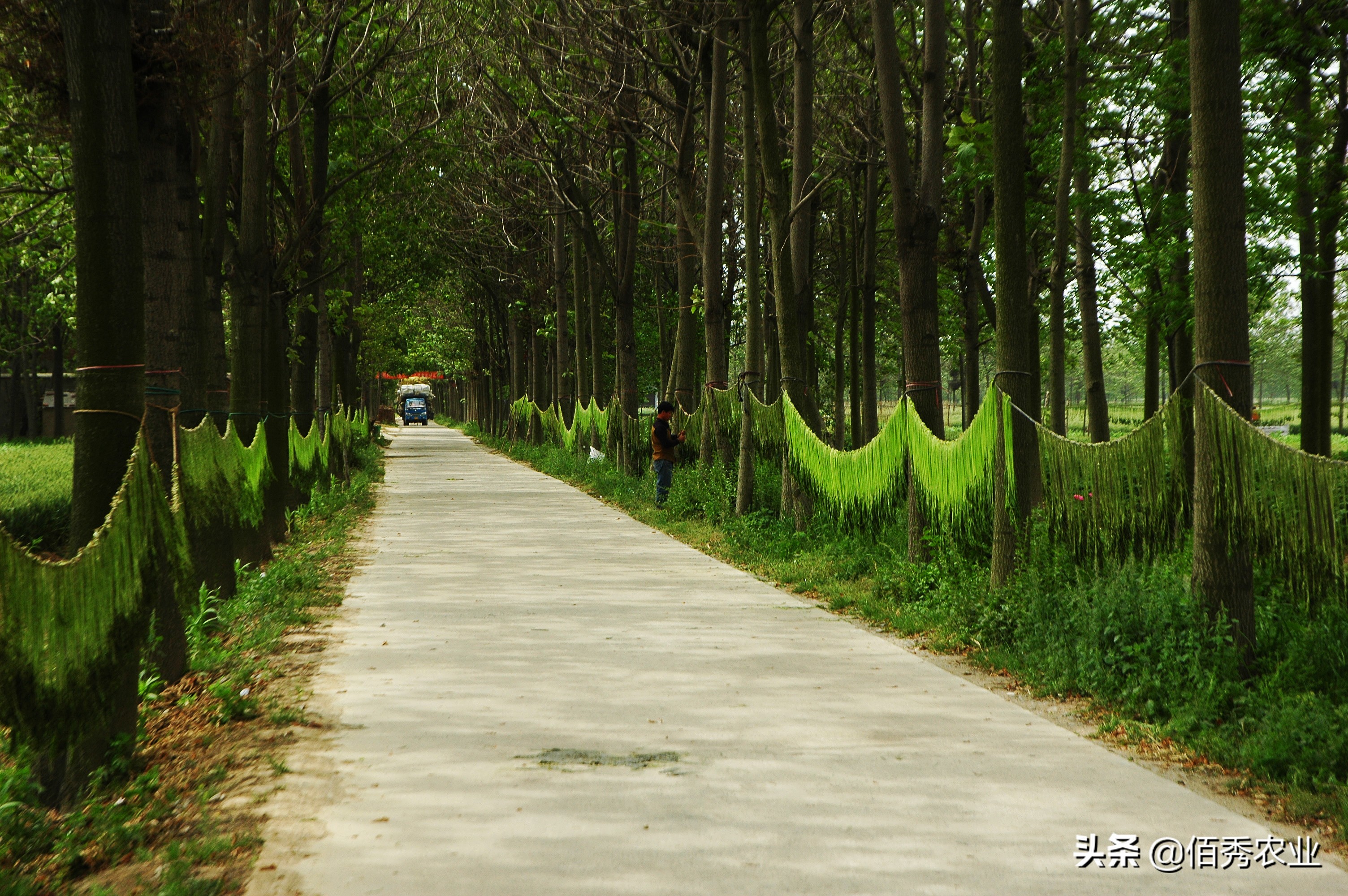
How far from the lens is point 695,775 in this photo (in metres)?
5.31

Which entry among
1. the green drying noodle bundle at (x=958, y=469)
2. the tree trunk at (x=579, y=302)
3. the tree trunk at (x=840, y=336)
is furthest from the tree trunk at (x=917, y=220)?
the tree trunk at (x=840, y=336)

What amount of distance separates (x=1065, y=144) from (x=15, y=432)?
4766cm

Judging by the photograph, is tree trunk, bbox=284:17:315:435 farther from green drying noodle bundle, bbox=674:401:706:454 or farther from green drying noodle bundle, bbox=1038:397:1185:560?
green drying noodle bundle, bbox=1038:397:1185:560

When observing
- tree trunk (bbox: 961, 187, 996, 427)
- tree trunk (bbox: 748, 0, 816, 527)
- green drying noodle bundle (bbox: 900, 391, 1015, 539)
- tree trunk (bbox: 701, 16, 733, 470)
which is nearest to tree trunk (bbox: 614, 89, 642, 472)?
tree trunk (bbox: 701, 16, 733, 470)

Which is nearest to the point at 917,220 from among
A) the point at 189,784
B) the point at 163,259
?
the point at 163,259

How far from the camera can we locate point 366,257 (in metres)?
29.4

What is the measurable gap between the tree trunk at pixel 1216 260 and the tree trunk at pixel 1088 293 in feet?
35.2

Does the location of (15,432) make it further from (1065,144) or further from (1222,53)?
(1222,53)

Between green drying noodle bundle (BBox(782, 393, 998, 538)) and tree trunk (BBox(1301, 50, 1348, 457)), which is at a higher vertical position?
tree trunk (BBox(1301, 50, 1348, 457))

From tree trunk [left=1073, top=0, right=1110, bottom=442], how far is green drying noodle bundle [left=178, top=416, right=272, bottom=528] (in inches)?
456

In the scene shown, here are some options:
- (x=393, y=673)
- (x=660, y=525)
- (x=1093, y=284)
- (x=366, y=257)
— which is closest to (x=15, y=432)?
(x=366, y=257)

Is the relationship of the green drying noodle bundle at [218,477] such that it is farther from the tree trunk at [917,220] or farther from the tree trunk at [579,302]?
the tree trunk at [579,302]

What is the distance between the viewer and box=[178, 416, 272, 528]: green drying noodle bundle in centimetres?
878

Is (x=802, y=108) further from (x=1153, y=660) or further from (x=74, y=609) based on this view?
(x=74, y=609)
